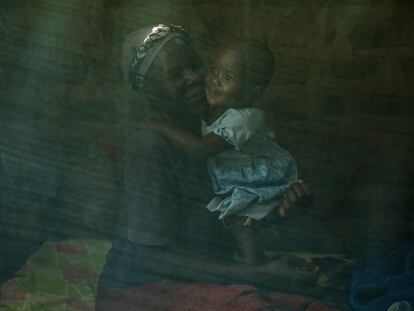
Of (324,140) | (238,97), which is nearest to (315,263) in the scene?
(324,140)

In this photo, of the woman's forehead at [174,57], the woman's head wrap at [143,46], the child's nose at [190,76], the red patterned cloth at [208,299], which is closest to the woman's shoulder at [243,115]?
the child's nose at [190,76]

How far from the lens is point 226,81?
6387 millimetres

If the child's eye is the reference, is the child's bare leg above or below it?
below

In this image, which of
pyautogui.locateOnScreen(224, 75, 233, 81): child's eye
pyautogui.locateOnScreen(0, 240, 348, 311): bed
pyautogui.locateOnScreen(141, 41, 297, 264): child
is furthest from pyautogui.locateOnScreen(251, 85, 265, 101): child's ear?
pyautogui.locateOnScreen(0, 240, 348, 311): bed

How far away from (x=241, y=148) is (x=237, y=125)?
16 centimetres

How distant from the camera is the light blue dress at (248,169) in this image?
637 centimetres

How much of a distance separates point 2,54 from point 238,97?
1625mm

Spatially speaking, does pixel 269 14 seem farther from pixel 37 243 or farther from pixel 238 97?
pixel 37 243

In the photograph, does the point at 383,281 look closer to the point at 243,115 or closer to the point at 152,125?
the point at 243,115

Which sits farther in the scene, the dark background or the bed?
the dark background

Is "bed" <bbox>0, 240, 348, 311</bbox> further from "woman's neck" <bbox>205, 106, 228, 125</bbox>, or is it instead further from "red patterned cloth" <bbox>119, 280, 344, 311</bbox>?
"woman's neck" <bbox>205, 106, 228, 125</bbox>

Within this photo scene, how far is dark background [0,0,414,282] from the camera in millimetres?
6387

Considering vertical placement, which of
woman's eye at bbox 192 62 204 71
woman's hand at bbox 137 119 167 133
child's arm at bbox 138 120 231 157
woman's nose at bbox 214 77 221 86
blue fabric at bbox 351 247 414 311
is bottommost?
blue fabric at bbox 351 247 414 311

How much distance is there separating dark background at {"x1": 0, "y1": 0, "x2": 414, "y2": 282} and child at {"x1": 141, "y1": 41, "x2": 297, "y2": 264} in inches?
4.2
